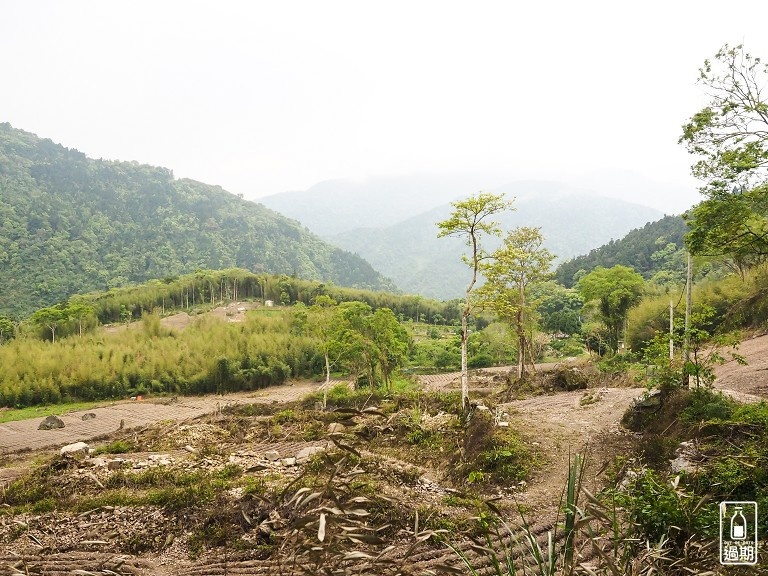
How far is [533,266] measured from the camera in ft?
56.7

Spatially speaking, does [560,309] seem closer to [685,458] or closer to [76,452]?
[685,458]

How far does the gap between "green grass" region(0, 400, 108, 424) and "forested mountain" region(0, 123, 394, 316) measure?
31.5m

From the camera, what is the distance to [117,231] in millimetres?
76125

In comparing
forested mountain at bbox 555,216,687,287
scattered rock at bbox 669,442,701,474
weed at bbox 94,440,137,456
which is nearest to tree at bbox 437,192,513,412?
scattered rock at bbox 669,442,701,474

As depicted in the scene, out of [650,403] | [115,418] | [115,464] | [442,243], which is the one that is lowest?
[115,418]

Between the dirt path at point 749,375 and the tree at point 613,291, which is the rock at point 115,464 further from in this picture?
the tree at point 613,291

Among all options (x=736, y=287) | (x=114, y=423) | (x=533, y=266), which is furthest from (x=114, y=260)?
(x=736, y=287)

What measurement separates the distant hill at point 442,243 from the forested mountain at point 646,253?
60242 mm

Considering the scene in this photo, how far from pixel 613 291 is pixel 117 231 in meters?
76.7

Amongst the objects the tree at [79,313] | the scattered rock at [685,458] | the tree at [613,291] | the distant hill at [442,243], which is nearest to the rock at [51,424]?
the tree at [79,313]

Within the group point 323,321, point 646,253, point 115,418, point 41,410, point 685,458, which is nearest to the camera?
point 685,458

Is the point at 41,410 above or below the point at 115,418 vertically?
below

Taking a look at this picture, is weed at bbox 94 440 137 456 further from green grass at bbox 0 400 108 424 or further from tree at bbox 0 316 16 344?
tree at bbox 0 316 16 344

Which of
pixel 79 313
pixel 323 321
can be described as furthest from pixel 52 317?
pixel 323 321
